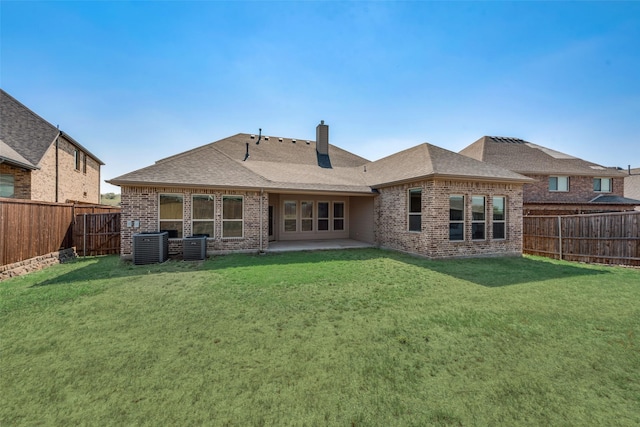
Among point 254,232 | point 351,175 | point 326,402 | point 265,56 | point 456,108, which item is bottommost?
point 326,402

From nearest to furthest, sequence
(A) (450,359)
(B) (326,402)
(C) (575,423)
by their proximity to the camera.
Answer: (C) (575,423) < (B) (326,402) < (A) (450,359)

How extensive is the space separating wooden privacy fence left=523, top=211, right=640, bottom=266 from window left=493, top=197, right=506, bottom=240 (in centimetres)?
206

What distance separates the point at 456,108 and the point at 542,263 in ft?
24.3

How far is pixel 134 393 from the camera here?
2674 mm

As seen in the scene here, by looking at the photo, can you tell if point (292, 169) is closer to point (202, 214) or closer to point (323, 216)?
point (323, 216)

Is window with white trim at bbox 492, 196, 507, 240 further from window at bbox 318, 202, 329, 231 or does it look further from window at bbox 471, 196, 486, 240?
window at bbox 318, 202, 329, 231

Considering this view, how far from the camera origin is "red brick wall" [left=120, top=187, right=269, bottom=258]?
9578 millimetres

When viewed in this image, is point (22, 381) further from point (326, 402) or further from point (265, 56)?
point (265, 56)

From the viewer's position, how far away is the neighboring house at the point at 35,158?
10961 mm

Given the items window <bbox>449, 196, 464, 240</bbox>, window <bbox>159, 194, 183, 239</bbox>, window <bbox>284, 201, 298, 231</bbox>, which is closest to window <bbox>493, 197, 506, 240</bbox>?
window <bbox>449, 196, 464, 240</bbox>

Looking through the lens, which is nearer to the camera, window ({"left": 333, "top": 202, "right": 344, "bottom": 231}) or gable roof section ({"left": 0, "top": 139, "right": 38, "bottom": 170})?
gable roof section ({"left": 0, "top": 139, "right": 38, "bottom": 170})

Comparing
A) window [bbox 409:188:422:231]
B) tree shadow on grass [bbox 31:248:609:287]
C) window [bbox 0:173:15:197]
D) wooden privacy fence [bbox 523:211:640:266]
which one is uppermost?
window [bbox 0:173:15:197]

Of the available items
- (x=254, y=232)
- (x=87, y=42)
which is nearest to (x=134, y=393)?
(x=254, y=232)

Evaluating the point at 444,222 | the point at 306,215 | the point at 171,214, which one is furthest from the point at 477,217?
the point at 171,214
